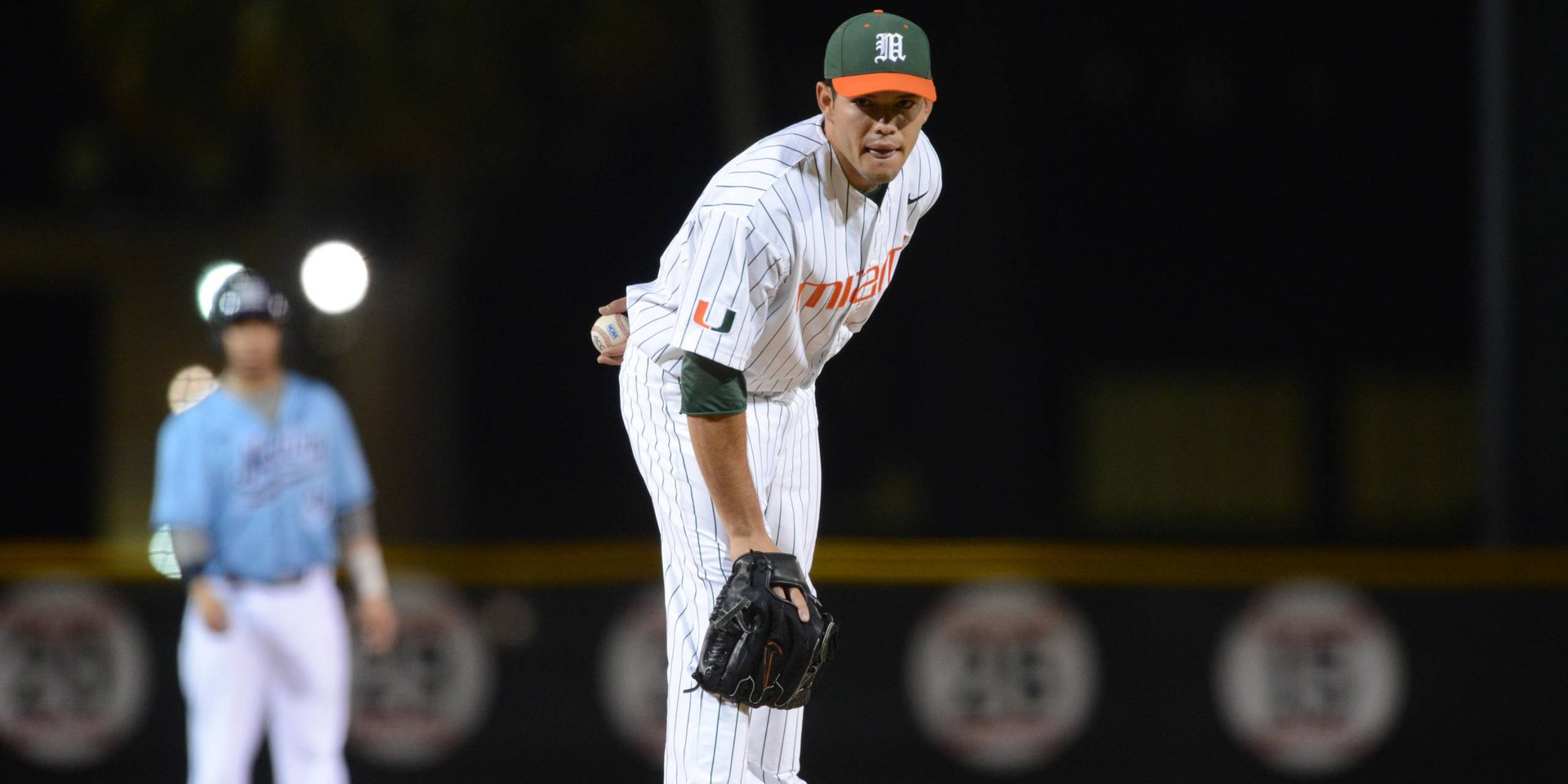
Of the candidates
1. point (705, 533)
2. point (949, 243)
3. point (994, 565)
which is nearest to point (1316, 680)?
point (994, 565)

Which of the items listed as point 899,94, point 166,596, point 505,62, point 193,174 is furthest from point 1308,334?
point 899,94

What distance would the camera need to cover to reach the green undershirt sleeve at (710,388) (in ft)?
10.0

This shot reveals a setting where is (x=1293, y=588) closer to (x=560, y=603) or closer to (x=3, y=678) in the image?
(x=560, y=603)

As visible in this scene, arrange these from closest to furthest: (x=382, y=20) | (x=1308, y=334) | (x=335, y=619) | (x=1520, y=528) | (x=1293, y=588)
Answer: (x=335, y=619), (x=1293, y=588), (x=1520, y=528), (x=382, y=20), (x=1308, y=334)

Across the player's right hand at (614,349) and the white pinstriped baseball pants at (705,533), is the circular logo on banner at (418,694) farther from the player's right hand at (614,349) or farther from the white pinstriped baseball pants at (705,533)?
the white pinstriped baseball pants at (705,533)

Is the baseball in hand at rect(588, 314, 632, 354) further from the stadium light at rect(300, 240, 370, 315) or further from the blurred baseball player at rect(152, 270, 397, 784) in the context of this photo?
the stadium light at rect(300, 240, 370, 315)

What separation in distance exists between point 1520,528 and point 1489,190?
4.64 feet

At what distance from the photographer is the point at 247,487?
5.54 metres

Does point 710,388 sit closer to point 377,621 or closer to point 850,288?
point 850,288

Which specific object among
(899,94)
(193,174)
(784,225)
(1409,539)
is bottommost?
(1409,539)

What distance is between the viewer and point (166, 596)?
7.00 meters

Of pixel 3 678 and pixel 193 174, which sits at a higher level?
pixel 193 174

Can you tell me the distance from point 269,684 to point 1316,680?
3.76 metres

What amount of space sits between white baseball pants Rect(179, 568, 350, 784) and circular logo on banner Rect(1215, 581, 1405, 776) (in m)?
3.35
